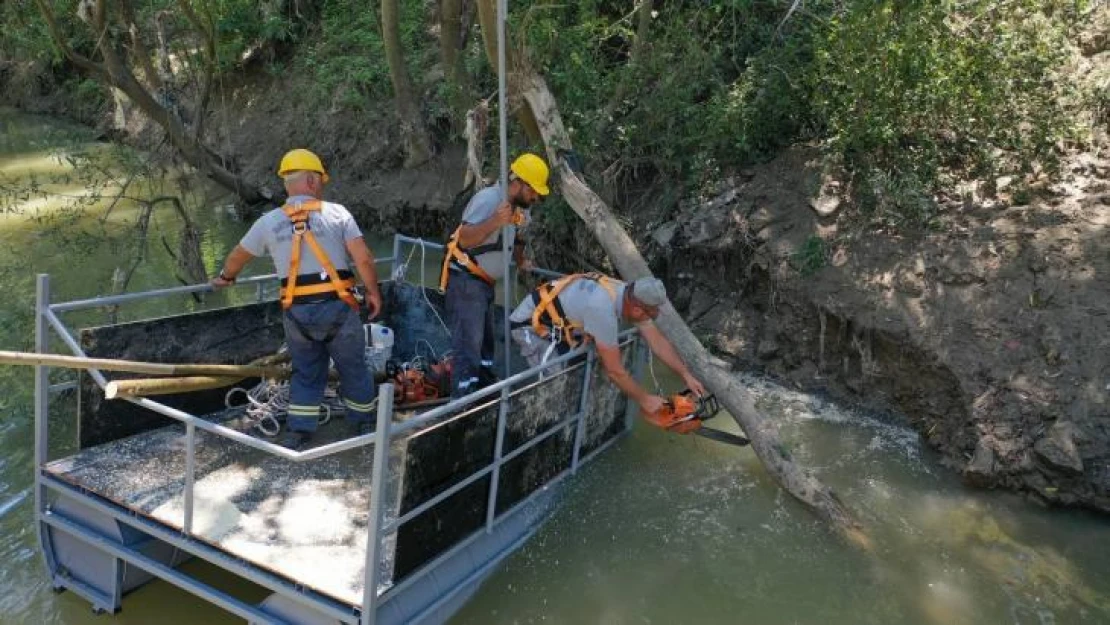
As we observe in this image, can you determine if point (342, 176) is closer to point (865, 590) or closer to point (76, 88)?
point (865, 590)

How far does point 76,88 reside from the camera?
18.8 meters

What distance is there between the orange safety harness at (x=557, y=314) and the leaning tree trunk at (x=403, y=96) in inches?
221

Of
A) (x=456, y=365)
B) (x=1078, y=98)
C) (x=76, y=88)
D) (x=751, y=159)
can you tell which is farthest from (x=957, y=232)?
(x=76, y=88)

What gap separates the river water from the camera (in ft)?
15.0

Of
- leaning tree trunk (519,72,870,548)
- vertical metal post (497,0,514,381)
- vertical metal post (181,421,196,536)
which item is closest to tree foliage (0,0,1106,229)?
leaning tree trunk (519,72,870,548)

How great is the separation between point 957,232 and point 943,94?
1092mm

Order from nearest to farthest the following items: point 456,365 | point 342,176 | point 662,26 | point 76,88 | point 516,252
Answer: point 456,365, point 516,252, point 662,26, point 342,176, point 76,88

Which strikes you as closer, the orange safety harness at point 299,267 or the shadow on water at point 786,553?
the shadow on water at point 786,553

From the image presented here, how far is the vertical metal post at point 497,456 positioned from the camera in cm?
446

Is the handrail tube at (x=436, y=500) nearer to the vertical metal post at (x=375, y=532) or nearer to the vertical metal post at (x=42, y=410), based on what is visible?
the vertical metal post at (x=375, y=532)

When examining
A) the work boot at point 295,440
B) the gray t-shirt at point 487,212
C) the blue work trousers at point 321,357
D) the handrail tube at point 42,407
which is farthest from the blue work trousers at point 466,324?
the handrail tube at point 42,407

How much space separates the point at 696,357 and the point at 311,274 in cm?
265

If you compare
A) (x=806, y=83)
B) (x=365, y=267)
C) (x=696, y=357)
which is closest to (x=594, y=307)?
(x=696, y=357)

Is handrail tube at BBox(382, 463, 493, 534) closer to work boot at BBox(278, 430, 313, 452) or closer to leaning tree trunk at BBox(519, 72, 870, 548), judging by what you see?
work boot at BBox(278, 430, 313, 452)
